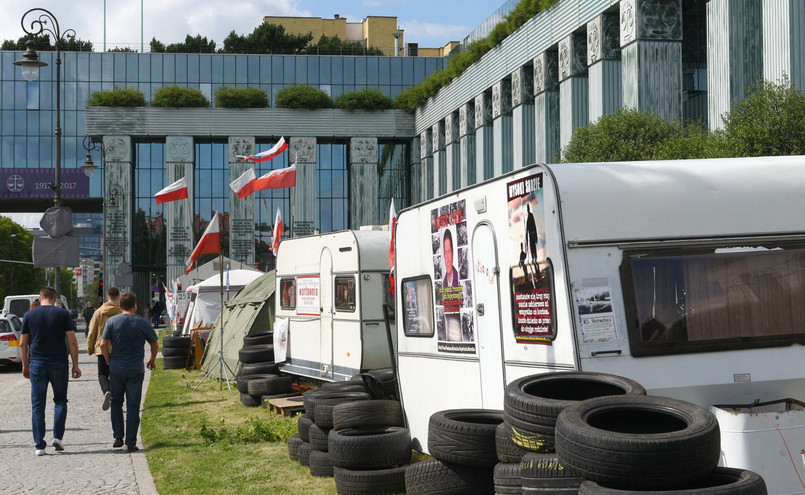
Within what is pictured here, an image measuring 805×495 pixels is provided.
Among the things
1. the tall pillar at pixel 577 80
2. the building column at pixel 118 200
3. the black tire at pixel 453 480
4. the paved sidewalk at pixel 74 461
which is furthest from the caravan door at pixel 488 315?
the building column at pixel 118 200

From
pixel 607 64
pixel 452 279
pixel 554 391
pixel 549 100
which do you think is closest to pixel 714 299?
pixel 554 391

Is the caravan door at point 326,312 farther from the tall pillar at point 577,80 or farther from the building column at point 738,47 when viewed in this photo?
the tall pillar at point 577,80

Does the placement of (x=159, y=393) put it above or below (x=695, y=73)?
below

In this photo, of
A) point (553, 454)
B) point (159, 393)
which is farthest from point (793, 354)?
point (159, 393)

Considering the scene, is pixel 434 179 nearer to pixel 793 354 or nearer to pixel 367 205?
pixel 367 205

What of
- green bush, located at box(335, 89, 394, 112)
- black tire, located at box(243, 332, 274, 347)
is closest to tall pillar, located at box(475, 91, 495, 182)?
green bush, located at box(335, 89, 394, 112)

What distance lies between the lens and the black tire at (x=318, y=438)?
375 inches

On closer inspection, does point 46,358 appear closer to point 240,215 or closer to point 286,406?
point 286,406

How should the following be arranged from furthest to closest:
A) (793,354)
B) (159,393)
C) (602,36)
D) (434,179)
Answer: (434,179) → (602,36) → (159,393) → (793,354)

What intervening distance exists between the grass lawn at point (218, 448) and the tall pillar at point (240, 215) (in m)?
45.9

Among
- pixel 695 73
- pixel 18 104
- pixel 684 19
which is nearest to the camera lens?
pixel 684 19

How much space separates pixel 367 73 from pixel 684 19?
119ft

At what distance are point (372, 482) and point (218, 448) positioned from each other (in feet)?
11.9

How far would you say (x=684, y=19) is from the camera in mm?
34500
